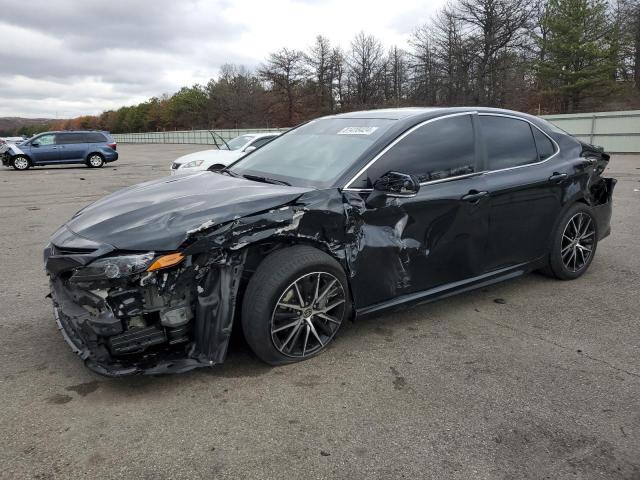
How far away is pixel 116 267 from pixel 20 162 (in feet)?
70.6

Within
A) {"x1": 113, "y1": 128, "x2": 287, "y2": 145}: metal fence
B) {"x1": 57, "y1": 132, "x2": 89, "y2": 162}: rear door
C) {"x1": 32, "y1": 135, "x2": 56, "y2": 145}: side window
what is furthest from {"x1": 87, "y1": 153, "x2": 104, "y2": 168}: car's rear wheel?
{"x1": 113, "y1": 128, "x2": 287, "y2": 145}: metal fence

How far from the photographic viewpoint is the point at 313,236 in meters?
3.17

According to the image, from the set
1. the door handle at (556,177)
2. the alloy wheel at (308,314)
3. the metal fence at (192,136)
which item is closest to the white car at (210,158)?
the door handle at (556,177)

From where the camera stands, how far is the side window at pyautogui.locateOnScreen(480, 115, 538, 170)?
4.06 m

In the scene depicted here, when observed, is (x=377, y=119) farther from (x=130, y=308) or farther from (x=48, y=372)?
(x=48, y=372)

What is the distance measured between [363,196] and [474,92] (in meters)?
38.6

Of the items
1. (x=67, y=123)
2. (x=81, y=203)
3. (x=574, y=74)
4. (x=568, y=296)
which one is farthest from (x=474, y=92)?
(x=67, y=123)

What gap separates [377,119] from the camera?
3.91 metres

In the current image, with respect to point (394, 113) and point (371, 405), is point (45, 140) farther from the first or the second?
point (371, 405)

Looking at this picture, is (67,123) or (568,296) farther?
(67,123)

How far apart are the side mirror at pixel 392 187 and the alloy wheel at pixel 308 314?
0.61m

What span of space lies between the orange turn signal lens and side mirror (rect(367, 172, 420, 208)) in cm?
130

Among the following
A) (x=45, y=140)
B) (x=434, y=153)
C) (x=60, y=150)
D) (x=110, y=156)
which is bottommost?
(x=110, y=156)

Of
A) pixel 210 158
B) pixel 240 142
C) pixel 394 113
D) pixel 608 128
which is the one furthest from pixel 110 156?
pixel 608 128
